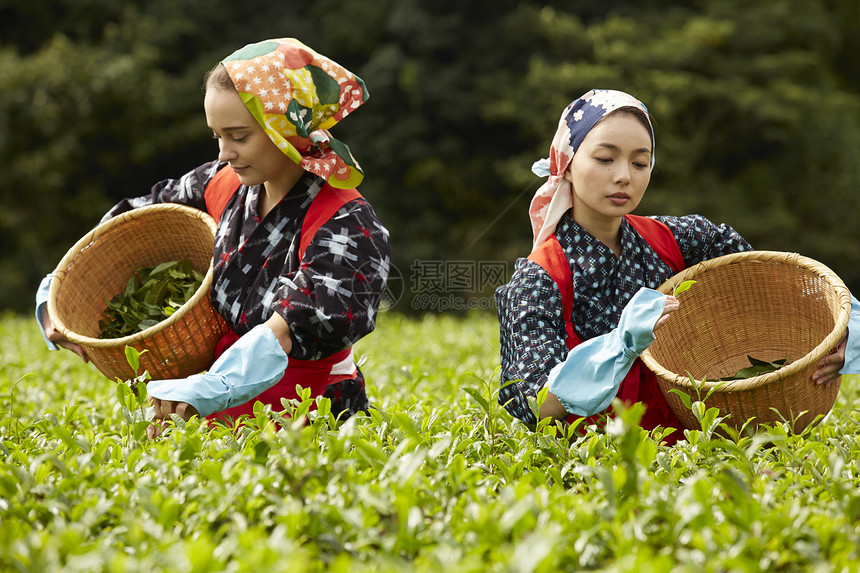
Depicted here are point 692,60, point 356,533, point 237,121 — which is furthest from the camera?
point 692,60

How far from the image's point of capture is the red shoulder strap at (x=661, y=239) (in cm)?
246

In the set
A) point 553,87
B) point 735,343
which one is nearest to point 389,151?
point 553,87

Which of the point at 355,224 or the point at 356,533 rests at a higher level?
the point at 355,224

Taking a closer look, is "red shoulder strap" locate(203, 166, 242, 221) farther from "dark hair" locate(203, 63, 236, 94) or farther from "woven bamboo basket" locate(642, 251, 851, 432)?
"woven bamboo basket" locate(642, 251, 851, 432)

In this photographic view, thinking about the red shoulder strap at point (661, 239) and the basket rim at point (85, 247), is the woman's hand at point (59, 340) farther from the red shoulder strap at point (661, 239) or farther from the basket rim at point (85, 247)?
the red shoulder strap at point (661, 239)

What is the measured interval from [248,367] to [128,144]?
36.4 ft

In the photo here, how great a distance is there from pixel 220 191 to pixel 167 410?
0.87 meters

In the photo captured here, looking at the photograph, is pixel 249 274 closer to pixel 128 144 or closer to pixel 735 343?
pixel 735 343

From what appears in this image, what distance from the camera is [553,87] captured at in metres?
11.5

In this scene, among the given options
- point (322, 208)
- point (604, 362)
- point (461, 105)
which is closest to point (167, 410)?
point (322, 208)

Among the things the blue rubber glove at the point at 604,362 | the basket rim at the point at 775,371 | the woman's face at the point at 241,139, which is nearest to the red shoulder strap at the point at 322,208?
the woman's face at the point at 241,139

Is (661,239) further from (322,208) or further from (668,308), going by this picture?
(322,208)

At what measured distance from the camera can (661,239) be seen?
2.49 metres

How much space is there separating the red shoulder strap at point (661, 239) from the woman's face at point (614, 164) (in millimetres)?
198
